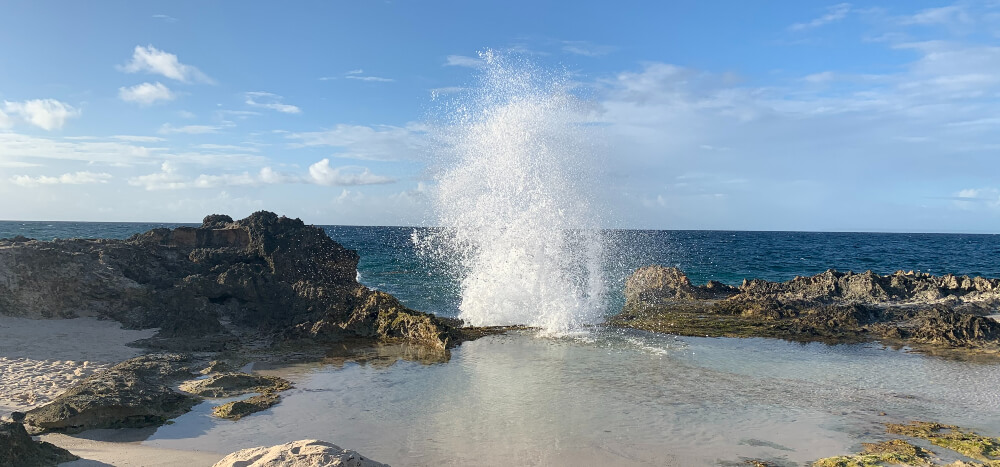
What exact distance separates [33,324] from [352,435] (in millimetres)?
8898

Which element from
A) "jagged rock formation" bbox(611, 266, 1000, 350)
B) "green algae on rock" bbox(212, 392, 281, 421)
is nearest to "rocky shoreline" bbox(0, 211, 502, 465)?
"green algae on rock" bbox(212, 392, 281, 421)

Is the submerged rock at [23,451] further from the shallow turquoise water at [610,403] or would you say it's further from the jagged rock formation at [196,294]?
the jagged rock formation at [196,294]

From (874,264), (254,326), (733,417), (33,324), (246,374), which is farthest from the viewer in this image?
(874,264)

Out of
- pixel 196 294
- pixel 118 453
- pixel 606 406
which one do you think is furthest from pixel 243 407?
pixel 196 294

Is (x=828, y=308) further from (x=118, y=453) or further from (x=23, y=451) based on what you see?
(x=23, y=451)

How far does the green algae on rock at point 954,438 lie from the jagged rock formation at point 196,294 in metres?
8.28

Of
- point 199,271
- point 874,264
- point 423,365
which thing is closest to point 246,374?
point 423,365

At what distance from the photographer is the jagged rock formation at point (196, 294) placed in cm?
1230

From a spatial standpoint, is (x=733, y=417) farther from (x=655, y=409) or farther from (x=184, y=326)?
(x=184, y=326)

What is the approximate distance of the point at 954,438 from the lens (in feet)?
23.3

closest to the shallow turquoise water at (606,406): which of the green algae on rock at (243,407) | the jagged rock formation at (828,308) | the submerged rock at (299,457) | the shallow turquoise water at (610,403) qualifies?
the shallow turquoise water at (610,403)

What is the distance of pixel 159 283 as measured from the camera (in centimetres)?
1402

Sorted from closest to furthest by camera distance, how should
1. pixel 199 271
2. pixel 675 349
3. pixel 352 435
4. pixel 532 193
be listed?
pixel 352 435, pixel 675 349, pixel 199 271, pixel 532 193

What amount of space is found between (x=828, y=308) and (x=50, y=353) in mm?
18497
